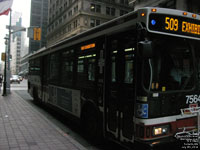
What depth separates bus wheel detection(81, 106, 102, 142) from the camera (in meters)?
5.58

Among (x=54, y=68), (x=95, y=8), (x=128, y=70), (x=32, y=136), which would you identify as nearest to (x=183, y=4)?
(x=54, y=68)

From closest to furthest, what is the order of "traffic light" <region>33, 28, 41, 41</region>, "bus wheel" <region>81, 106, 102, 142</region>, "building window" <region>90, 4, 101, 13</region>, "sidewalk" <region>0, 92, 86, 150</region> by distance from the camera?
"sidewalk" <region>0, 92, 86, 150</region>
"bus wheel" <region>81, 106, 102, 142</region>
"traffic light" <region>33, 28, 41, 41</region>
"building window" <region>90, 4, 101, 13</region>

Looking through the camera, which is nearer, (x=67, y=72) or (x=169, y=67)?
(x=169, y=67)

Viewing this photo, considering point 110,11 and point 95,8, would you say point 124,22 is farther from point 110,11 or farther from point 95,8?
point 110,11

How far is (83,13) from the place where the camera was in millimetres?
50688

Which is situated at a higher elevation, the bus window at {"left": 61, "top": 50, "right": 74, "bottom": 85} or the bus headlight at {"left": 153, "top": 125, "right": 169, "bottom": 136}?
the bus window at {"left": 61, "top": 50, "right": 74, "bottom": 85}

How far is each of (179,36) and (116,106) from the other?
2.04 m

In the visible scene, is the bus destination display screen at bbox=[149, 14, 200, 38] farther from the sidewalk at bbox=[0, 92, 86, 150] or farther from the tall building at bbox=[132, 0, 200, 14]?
the tall building at bbox=[132, 0, 200, 14]

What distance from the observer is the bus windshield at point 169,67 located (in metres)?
4.04

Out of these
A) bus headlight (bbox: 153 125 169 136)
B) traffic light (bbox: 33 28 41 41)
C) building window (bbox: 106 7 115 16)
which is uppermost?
building window (bbox: 106 7 115 16)

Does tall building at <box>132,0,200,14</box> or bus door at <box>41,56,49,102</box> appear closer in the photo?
bus door at <box>41,56,49,102</box>

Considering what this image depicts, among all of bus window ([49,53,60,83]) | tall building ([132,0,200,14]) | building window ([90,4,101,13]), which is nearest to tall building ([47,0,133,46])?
building window ([90,4,101,13])

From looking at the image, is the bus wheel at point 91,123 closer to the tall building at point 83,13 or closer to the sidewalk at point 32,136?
the sidewalk at point 32,136

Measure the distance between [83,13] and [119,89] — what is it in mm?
48711
